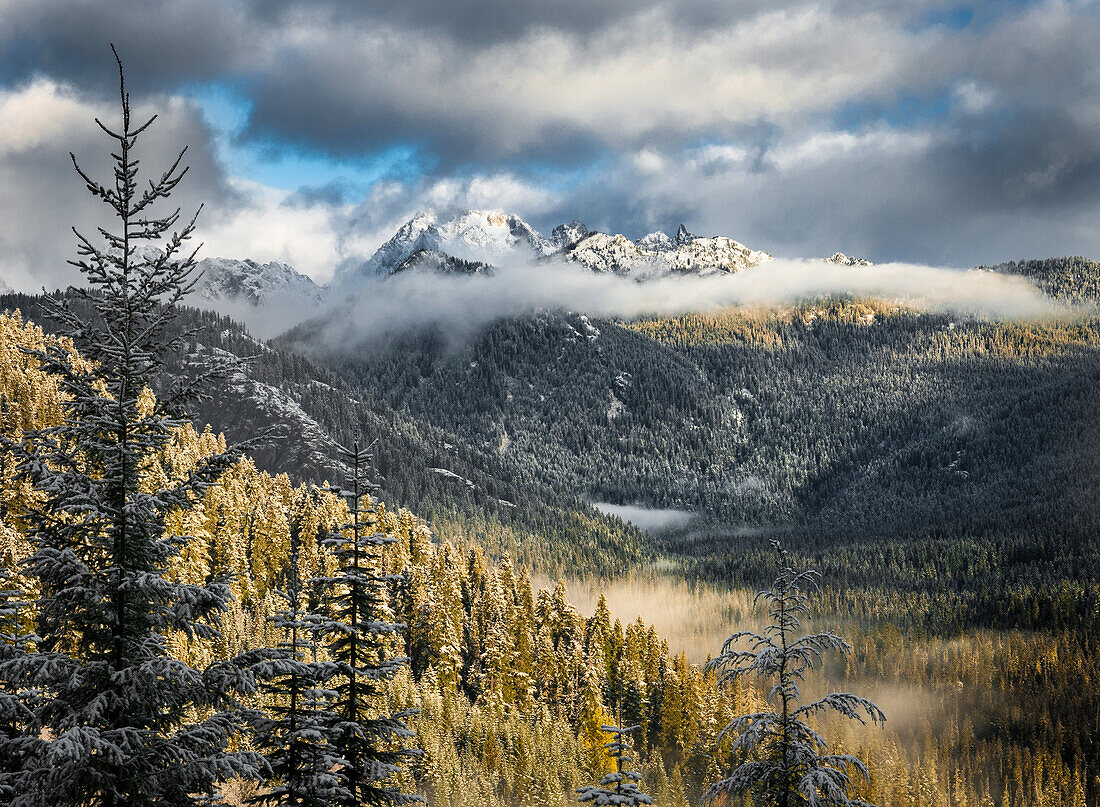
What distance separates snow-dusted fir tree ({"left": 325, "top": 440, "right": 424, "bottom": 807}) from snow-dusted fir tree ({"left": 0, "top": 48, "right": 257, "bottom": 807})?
427 cm

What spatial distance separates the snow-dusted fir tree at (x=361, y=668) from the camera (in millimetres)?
21078

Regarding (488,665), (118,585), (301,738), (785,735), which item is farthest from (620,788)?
(488,665)

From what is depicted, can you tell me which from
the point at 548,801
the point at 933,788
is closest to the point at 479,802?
the point at 548,801

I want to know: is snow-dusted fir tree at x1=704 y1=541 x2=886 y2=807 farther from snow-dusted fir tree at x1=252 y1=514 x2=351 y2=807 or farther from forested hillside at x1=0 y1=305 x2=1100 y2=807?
forested hillside at x1=0 y1=305 x2=1100 y2=807

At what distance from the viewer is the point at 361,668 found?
2139 cm

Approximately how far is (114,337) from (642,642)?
452 ft

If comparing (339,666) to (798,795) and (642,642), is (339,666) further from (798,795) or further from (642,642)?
(642,642)

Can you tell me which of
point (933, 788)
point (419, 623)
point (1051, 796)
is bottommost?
point (1051, 796)

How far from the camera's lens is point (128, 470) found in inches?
685

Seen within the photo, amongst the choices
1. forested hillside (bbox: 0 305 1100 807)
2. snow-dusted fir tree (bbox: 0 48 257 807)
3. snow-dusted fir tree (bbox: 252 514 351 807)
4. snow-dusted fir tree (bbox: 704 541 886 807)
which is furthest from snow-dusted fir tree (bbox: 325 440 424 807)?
forested hillside (bbox: 0 305 1100 807)

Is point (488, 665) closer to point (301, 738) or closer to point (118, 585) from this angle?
point (301, 738)

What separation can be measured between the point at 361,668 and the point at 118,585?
6.94 meters

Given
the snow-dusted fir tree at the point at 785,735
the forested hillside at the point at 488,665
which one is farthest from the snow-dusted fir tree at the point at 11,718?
the forested hillside at the point at 488,665

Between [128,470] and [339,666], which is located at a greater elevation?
[128,470]
